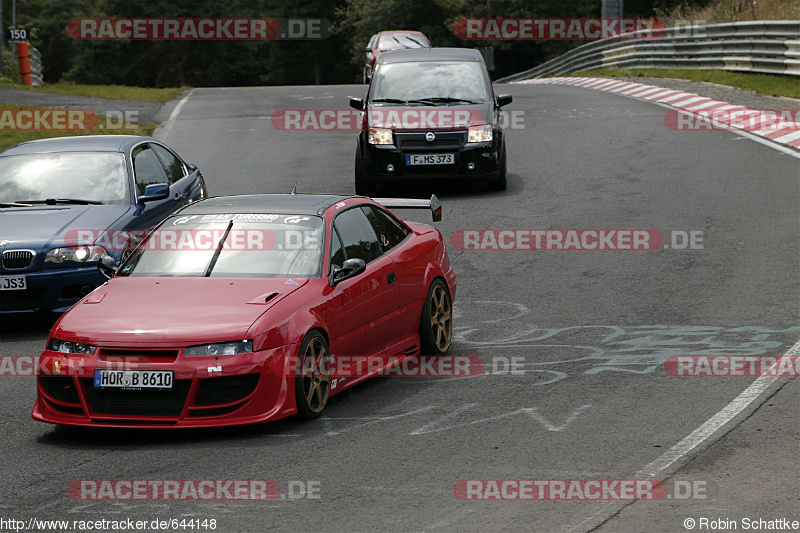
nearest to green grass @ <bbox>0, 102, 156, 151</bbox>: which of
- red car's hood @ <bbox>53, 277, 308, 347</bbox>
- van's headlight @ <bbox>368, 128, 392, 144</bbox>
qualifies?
van's headlight @ <bbox>368, 128, 392, 144</bbox>

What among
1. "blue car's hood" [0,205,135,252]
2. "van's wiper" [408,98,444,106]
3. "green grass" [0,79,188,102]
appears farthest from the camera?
"green grass" [0,79,188,102]

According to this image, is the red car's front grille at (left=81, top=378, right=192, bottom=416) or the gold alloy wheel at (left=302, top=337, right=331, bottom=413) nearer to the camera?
the red car's front grille at (left=81, top=378, right=192, bottom=416)

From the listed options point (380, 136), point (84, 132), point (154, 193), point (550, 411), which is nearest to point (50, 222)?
point (154, 193)

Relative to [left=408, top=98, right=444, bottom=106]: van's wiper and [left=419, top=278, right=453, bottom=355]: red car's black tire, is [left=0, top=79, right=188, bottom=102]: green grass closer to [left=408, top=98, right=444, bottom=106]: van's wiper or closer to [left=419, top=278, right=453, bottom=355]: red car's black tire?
[left=408, top=98, right=444, bottom=106]: van's wiper

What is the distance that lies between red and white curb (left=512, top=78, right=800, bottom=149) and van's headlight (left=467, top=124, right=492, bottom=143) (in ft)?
17.9

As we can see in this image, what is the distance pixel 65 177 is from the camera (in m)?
11.7

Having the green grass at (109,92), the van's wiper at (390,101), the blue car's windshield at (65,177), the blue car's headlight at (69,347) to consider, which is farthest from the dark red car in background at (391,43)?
the blue car's headlight at (69,347)

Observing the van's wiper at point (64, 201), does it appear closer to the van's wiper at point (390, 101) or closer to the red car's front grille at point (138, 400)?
the red car's front grille at point (138, 400)

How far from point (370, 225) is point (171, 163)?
4815mm

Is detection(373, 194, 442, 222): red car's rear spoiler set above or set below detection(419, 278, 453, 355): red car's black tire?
above

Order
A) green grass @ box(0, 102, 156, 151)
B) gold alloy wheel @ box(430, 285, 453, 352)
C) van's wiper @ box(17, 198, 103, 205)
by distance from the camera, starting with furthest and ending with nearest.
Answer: green grass @ box(0, 102, 156, 151) → van's wiper @ box(17, 198, 103, 205) → gold alloy wheel @ box(430, 285, 453, 352)

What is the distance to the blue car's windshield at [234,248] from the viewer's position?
802 centimetres

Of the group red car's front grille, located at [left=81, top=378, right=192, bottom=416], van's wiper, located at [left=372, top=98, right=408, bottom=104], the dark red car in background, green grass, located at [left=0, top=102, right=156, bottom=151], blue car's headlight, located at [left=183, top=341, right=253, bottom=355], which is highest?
the dark red car in background

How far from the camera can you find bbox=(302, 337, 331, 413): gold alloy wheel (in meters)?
7.36
